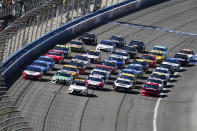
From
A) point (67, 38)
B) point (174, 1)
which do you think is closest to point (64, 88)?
point (67, 38)

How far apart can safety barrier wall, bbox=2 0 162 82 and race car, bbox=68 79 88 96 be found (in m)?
5.66

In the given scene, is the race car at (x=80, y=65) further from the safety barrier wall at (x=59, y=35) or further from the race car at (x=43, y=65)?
the safety barrier wall at (x=59, y=35)

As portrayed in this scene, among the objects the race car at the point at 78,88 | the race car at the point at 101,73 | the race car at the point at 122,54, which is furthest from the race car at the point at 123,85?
the race car at the point at 122,54

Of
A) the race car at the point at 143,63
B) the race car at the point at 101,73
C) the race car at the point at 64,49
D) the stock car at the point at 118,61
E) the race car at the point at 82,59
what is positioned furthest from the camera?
the race car at the point at 64,49

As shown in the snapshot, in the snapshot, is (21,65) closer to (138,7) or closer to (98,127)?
(98,127)

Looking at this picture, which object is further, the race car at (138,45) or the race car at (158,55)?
the race car at (138,45)

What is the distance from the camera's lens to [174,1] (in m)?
100

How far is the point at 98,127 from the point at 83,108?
4.80m

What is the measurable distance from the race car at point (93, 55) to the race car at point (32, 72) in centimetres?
872

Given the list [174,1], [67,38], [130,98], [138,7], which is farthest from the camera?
[174,1]

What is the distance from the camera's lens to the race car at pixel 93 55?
2557 inches

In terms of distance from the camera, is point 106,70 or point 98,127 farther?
point 106,70

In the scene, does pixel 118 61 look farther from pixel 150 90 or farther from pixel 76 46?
pixel 150 90

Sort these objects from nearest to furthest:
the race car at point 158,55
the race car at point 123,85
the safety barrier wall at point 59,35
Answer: the race car at point 123,85 < the safety barrier wall at point 59,35 < the race car at point 158,55
